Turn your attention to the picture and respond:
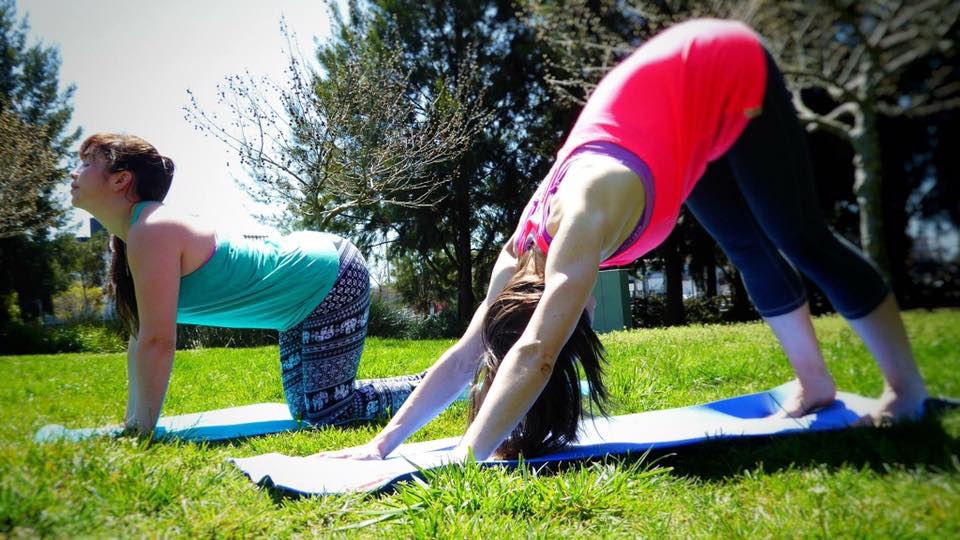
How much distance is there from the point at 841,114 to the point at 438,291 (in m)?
15.2

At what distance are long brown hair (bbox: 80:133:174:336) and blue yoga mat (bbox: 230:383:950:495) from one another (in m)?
1.36

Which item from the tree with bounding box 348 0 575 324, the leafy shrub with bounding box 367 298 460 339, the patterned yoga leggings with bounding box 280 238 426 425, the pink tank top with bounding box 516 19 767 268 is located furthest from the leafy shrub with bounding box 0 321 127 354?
the leafy shrub with bounding box 367 298 460 339

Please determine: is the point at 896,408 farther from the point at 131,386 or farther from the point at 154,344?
the point at 131,386

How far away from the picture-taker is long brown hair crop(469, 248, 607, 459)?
193 centimetres

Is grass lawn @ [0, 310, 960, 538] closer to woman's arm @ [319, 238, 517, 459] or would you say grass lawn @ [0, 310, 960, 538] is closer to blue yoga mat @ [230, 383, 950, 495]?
blue yoga mat @ [230, 383, 950, 495]

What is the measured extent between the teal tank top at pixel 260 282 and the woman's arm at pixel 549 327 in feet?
6.60

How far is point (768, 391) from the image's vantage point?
1327mm

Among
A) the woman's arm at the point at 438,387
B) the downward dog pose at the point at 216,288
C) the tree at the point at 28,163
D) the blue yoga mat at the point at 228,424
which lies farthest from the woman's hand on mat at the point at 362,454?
the tree at the point at 28,163

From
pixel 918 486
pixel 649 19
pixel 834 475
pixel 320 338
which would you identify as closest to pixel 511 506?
pixel 834 475

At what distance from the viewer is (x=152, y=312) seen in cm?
254

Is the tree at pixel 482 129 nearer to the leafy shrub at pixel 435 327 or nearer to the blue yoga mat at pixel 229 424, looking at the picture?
the leafy shrub at pixel 435 327

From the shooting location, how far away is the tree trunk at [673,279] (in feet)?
4.80

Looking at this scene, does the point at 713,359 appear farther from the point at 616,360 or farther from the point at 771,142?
the point at 616,360

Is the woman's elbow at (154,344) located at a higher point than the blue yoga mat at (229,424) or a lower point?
higher
